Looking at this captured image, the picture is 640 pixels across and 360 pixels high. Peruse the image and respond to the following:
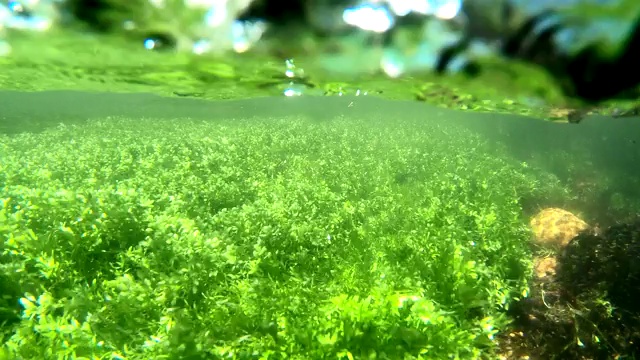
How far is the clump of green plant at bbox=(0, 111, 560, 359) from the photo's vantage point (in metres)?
6.52

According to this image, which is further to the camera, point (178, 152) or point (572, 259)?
point (178, 152)

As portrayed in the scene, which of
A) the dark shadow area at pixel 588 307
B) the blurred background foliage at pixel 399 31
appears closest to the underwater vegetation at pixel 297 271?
the dark shadow area at pixel 588 307

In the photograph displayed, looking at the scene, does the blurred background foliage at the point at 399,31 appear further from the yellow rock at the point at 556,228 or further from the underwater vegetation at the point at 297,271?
the yellow rock at the point at 556,228

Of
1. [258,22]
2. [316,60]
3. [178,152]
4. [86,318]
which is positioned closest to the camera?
[258,22]

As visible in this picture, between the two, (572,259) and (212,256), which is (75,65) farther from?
(572,259)

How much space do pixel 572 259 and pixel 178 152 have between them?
1719 cm

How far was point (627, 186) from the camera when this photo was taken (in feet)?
81.7

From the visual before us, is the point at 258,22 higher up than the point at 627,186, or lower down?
higher up

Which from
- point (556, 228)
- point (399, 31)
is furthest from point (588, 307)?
point (399, 31)

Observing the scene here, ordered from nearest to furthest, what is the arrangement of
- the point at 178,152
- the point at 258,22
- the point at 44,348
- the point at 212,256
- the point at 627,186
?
the point at 258,22
the point at 44,348
the point at 212,256
the point at 178,152
the point at 627,186

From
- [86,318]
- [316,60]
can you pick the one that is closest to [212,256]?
[86,318]

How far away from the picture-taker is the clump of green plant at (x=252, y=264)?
21.4 ft

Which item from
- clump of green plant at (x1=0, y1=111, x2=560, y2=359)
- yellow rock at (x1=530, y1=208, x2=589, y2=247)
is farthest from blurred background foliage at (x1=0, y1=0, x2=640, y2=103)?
yellow rock at (x1=530, y1=208, x2=589, y2=247)

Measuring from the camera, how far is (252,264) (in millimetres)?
8453
